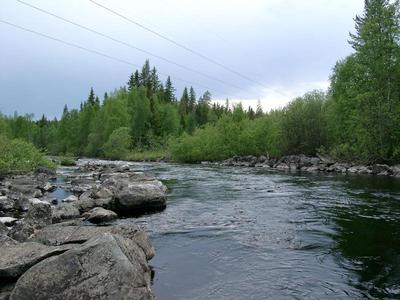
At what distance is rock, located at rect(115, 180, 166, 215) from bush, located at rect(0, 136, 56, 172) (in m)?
13.0

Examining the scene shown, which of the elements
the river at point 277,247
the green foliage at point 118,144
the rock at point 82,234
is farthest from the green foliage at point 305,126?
the rock at point 82,234

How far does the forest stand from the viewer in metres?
41.4

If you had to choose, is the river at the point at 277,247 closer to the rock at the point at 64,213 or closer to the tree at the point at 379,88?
the rock at the point at 64,213

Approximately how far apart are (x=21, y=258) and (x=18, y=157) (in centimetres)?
2428

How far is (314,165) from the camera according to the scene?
47250mm

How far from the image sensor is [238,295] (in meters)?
8.38

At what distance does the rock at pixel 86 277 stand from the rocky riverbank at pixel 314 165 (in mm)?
33204

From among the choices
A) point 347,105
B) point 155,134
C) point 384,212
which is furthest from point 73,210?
point 155,134

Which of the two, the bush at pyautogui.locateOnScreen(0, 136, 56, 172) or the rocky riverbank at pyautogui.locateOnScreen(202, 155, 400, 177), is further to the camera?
the rocky riverbank at pyautogui.locateOnScreen(202, 155, 400, 177)

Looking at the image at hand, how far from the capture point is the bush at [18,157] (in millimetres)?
27922

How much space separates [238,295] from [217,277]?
3.72 feet

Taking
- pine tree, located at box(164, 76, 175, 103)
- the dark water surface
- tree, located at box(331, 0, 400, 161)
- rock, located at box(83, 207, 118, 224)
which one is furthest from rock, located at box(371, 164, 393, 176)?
pine tree, located at box(164, 76, 175, 103)

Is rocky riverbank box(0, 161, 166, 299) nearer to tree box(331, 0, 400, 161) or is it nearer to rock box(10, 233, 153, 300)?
rock box(10, 233, 153, 300)

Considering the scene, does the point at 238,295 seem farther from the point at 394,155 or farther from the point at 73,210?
the point at 394,155
